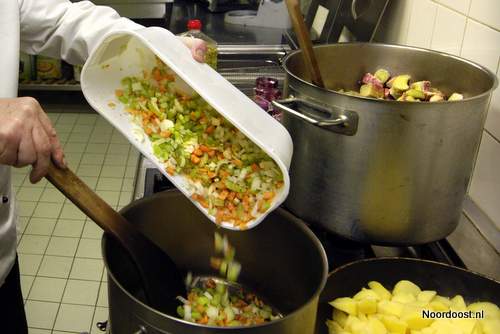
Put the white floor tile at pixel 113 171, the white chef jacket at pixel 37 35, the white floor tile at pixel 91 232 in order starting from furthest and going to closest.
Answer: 1. the white floor tile at pixel 113 171
2. the white floor tile at pixel 91 232
3. the white chef jacket at pixel 37 35

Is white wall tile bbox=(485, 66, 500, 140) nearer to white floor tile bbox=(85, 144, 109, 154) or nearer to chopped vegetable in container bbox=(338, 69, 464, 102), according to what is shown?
chopped vegetable in container bbox=(338, 69, 464, 102)

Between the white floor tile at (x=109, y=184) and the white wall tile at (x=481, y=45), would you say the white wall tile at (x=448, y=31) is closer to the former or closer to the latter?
the white wall tile at (x=481, y=45)

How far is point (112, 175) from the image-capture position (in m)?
2.34

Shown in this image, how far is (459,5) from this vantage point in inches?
36.8

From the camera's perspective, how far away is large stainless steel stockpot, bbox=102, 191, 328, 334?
534mm

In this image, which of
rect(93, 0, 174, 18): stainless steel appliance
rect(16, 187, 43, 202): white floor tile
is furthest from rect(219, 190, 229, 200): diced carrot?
rect(93, 0, 174, 18): stainless steel appliance

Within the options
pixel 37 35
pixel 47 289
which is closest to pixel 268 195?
pixel 37 35

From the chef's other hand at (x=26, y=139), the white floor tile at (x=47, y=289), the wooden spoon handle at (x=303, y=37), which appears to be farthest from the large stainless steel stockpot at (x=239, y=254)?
the white floor tile at (x=47, y=289)

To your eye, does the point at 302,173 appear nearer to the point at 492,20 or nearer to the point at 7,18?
the point at 492,20

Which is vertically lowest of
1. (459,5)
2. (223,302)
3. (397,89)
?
(223,302)

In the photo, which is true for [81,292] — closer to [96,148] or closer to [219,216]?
[96,148]

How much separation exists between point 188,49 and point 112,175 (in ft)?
5.77

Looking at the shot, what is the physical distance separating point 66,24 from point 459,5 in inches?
→ 28.2

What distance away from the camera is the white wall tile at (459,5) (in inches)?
35.7
